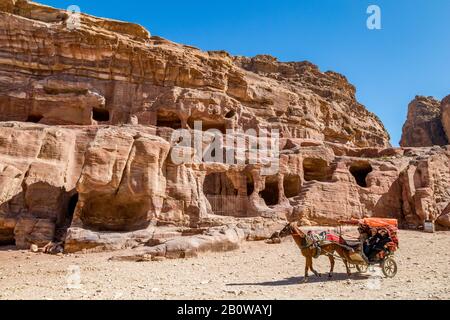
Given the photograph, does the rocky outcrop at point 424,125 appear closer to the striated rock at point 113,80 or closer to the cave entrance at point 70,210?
the striated rock at point 113,80

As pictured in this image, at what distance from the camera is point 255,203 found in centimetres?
2192

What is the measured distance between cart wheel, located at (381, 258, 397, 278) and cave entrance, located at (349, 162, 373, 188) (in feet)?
50.3

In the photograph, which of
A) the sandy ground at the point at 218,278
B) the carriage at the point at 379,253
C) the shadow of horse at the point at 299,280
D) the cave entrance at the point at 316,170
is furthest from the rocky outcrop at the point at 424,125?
the shadow of horse at the point at 299,280

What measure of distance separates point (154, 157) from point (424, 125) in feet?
171

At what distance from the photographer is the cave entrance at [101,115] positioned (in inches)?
1405

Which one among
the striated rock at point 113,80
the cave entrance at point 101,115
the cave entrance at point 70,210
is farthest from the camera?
the cave entrance at point 101,115

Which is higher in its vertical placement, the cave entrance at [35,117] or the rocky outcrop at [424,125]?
the rocky outcrop at [424,125]

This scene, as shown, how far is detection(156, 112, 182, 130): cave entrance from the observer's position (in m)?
35.7

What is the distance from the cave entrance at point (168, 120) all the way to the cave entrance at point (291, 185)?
14772 mm

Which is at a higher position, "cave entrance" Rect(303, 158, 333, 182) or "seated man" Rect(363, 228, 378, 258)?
"cave entrance" Rect(303, 158, 333, 182)

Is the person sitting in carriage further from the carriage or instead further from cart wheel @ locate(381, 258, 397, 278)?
cart wheel @ locate(381, 258, 397, 278)

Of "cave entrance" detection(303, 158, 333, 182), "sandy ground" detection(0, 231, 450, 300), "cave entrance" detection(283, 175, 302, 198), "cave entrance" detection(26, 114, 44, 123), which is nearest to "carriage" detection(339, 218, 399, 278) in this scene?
"sandy ground" detection(0, 231, 450, 300)

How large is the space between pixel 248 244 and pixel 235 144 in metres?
9.74

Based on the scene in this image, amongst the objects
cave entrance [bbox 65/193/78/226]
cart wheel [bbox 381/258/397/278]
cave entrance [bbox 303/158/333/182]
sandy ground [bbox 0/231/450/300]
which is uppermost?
cave entrance [bbox 303/158/333/182]
